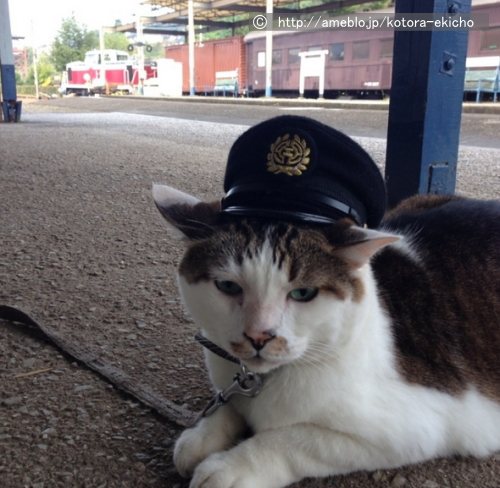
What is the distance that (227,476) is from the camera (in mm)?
1423

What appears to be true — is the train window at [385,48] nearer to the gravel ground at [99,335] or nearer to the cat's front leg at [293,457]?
the gravel ground at [99,335]

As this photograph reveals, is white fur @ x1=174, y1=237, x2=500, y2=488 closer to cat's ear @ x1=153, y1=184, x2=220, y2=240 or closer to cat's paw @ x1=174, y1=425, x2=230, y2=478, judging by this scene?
cat's paw @ x1=174, y1=425, x2=230, y2=478

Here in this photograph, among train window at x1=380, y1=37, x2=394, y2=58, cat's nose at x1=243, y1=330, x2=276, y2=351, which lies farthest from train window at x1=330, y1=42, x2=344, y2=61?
cat's nose at x1=243, y1=330, x2=276, y2=351

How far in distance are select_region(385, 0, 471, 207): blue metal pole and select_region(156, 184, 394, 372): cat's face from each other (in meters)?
1.96

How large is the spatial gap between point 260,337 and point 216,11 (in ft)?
112

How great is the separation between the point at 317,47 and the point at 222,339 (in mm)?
21326

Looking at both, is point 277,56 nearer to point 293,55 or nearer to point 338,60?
point 293,55

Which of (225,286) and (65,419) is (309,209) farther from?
(65,419)

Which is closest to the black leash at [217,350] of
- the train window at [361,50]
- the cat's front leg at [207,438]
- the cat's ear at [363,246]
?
the cat's front leg at [207,438]

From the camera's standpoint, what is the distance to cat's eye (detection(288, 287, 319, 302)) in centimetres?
142

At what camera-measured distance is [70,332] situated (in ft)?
8.02

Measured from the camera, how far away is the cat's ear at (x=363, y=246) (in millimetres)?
1389

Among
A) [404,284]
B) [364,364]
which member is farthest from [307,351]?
[404,284]

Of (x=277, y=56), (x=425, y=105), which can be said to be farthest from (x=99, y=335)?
(x=277, y=56)
